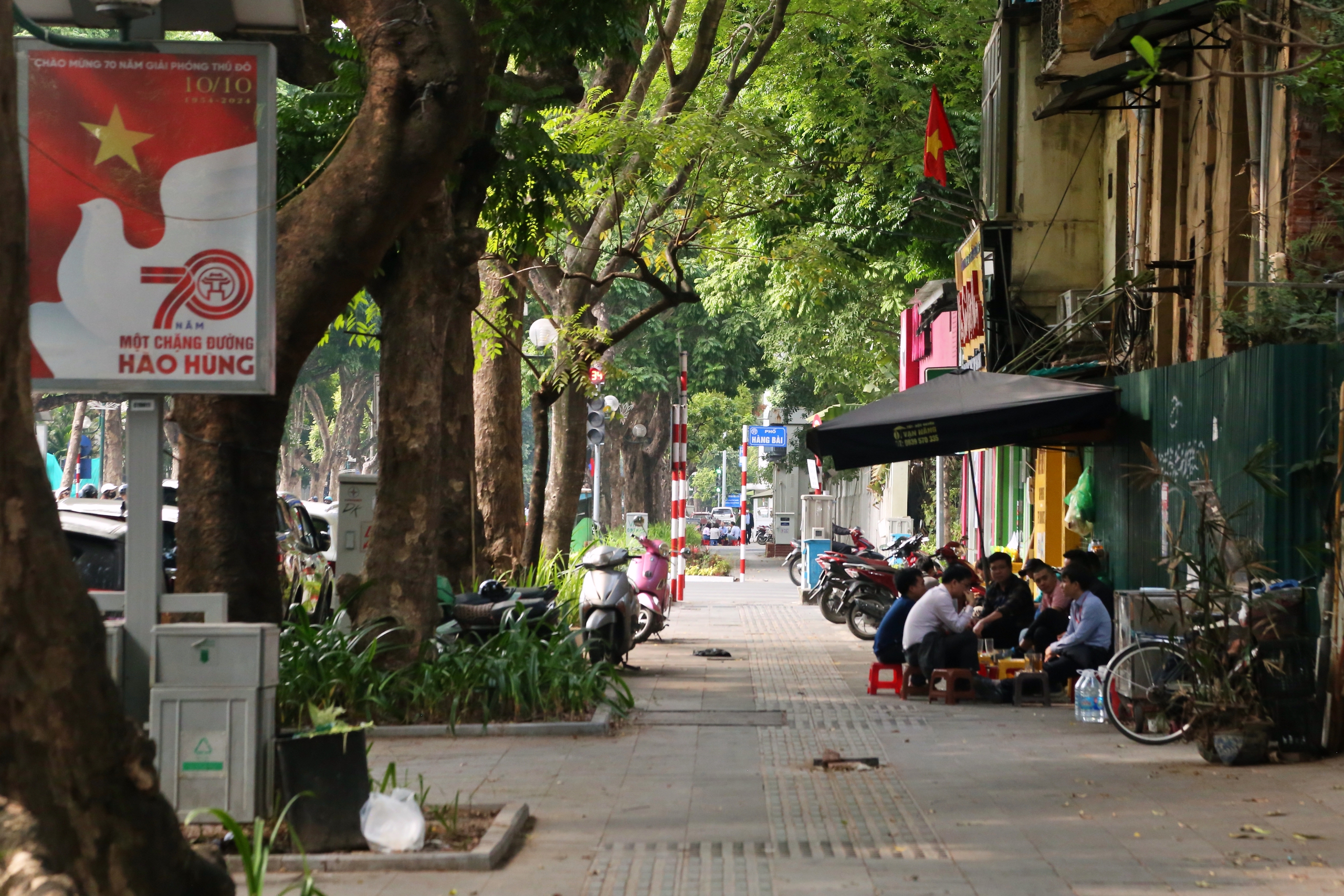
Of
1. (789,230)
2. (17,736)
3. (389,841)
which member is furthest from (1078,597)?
(789,230)

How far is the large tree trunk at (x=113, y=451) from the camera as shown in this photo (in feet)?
149

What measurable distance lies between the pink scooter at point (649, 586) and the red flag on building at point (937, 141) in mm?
6352

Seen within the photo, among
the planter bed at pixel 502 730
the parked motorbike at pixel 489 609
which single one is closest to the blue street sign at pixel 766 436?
the parked motorbike at pixel 489 609

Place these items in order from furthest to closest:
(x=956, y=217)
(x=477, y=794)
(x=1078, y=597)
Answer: (x=956, y=217) < (x=1078, y=597) < (x=477, y=794)

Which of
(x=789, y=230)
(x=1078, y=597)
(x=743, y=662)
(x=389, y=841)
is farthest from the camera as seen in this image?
(x=789, y=230)

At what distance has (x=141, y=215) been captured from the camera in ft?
22.1

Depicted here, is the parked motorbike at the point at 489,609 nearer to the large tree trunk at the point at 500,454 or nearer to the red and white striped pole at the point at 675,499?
the large tree trunk at the point at 500,454

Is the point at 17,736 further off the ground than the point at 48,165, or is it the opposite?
the point at 48,165

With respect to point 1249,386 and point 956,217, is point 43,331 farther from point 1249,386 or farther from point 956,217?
point 956,217

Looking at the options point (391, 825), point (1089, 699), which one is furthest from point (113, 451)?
point (391, 825)

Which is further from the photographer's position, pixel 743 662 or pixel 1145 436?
pixel 743 662

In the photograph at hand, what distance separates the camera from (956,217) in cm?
2205

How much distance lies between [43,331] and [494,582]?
678 cm

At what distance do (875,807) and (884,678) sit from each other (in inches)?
216
